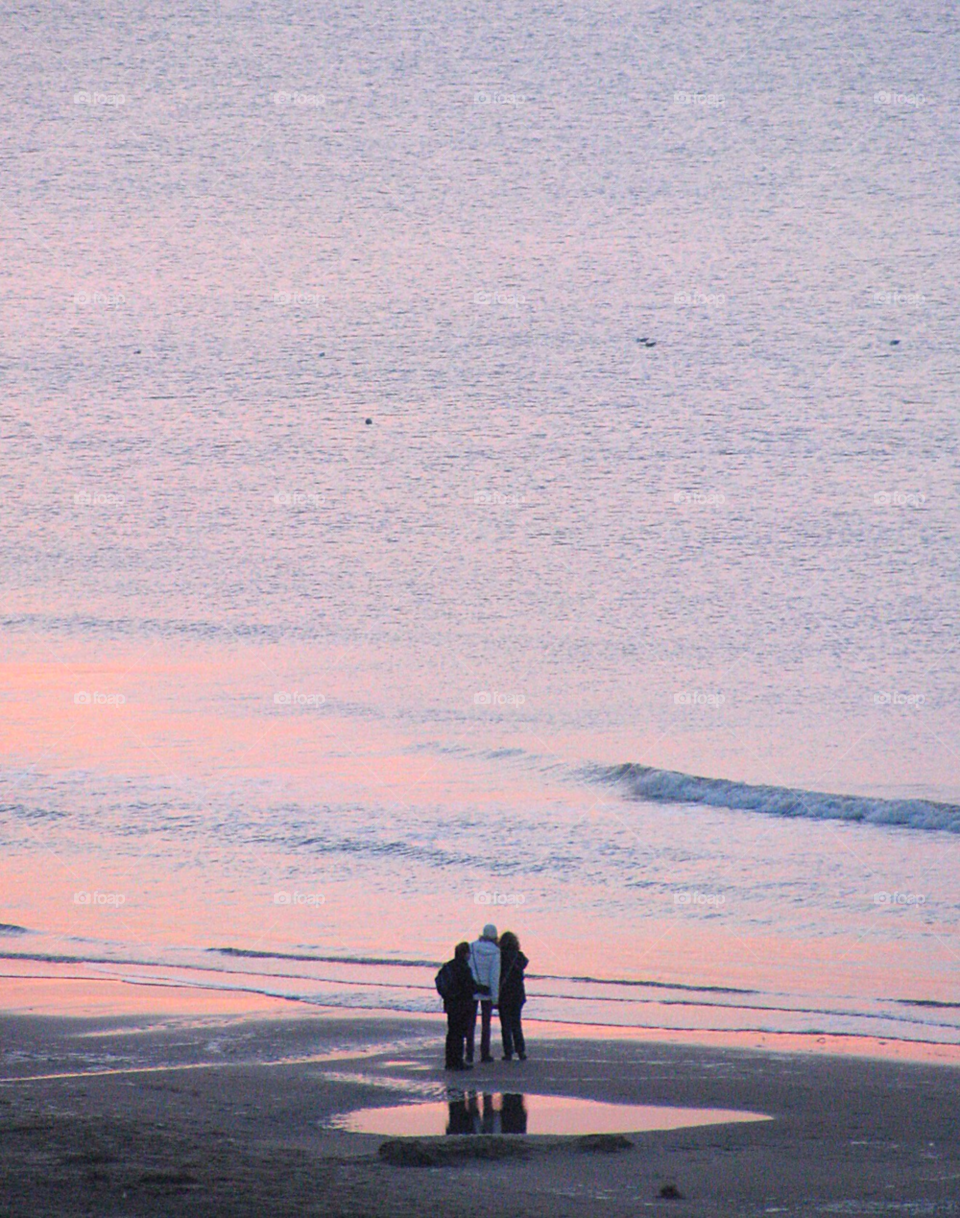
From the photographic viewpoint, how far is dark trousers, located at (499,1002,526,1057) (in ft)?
44.7

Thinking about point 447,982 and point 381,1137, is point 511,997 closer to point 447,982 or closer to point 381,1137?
point 447,982

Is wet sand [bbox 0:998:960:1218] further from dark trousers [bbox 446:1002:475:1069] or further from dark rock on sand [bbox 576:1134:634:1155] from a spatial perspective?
dark trousers [bbox 446:1002:475:1069]

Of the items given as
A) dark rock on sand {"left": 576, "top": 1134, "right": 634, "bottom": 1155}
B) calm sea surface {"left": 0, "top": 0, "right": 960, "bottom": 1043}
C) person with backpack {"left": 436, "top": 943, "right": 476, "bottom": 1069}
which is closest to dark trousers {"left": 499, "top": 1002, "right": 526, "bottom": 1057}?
person with backpack {"left": 436, "top": 943, "right": 476, "bottom": 1069}

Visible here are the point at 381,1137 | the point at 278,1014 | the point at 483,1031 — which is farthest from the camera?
the point at 278,1014

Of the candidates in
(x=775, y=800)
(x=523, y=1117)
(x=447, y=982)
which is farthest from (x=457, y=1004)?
(x=775, y=800)

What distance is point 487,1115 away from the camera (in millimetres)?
11422

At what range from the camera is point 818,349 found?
69688 mm

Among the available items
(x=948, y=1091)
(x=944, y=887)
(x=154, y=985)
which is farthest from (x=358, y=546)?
(x=948, y=1091)

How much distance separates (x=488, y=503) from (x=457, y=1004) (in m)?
45.4

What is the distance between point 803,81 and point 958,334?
71.6 feet

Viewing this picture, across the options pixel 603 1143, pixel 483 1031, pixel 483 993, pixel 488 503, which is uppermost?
pixel 488 503

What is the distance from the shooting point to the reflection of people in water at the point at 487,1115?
36.0 ft

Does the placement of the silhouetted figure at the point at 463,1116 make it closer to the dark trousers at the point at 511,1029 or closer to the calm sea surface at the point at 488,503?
the dark trousers at the point at 511,1029

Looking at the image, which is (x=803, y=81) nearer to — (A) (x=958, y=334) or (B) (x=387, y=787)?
(A) (x=958, y=334)
